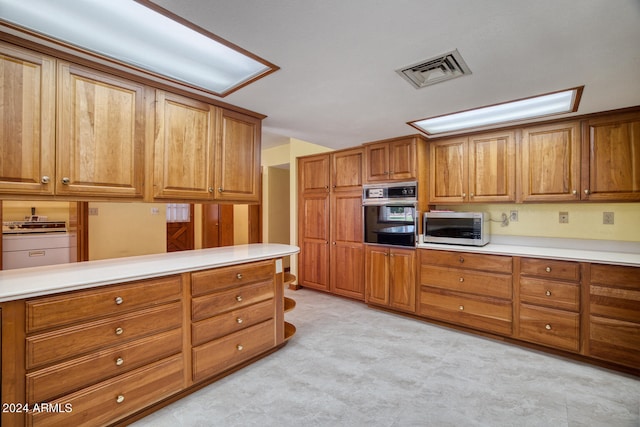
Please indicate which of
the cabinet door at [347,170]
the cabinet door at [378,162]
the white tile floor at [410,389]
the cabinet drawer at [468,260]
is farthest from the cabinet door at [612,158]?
the cabinet door at [347,170]

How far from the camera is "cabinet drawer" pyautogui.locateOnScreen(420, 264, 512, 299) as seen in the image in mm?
2744

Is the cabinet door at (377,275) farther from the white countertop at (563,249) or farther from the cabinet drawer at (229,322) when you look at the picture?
the cabinet drawer at (229,322)

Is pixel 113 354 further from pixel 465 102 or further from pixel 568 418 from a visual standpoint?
pixel 465 102

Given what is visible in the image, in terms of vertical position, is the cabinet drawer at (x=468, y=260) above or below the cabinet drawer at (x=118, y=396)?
above

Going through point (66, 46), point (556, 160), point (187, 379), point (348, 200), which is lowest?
point (187, 379)

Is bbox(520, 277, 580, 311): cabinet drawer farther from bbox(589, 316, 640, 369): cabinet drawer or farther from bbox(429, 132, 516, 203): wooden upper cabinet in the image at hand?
bbox(429, 132, 516, 203): wooden upper cabinet

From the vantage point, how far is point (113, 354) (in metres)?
1.58

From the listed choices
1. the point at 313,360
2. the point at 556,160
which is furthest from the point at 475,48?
the point at 313,360

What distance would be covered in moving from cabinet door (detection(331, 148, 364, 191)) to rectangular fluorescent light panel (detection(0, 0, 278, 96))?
219 centimetres

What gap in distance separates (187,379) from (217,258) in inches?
32.4

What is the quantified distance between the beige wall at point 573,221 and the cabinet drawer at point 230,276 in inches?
105

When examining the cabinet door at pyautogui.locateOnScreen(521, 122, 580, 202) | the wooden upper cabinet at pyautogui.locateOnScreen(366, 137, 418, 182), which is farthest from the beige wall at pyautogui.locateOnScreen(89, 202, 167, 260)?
the cabinet door at pyautogui.locateOnScreen(521, 122, 580, 202)

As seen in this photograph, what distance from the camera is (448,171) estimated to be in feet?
10.9

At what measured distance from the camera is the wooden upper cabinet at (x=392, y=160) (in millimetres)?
3338
